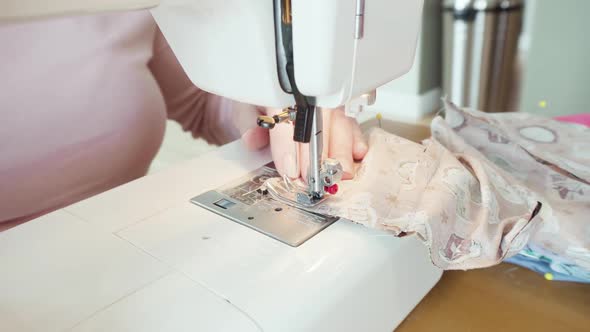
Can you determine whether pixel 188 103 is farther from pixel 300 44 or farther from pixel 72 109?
pixel 300 44

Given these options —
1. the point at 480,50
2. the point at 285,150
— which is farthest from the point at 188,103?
the point at 480,50

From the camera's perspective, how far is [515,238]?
1.74 feet

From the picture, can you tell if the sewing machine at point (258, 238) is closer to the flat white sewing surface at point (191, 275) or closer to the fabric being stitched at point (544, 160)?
the flat white sewing surface at point (191, 275)

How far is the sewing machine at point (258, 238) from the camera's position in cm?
45

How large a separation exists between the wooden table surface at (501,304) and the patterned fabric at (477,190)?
5 centimetres

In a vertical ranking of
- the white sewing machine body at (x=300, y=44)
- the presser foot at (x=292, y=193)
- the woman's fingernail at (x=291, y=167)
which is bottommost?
the presser foot at (x=292, y=193)

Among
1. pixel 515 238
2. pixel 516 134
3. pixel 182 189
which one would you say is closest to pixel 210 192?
pixel 182 189

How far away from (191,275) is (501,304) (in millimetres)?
378

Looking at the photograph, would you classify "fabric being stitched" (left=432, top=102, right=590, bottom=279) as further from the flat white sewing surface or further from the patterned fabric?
the flat white sewing surface

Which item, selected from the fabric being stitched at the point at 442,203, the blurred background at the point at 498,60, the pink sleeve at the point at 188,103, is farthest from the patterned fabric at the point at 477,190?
the blurred background at the point at 498,60

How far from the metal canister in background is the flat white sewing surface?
6.89ft

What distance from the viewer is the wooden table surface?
1.73 ft

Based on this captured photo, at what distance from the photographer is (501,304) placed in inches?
21.9

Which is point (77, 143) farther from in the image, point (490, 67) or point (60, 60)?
point (490, 67)
